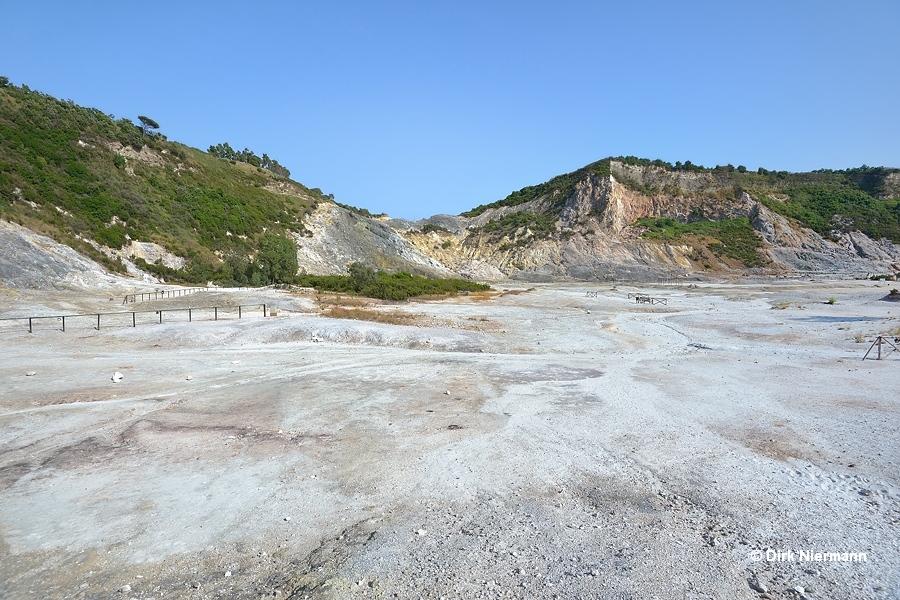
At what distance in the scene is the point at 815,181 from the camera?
397ft

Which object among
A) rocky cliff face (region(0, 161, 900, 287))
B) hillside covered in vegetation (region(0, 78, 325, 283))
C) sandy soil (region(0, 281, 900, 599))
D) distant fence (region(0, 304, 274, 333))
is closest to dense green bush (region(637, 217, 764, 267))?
rocky cliff face (region(0, 161, 900, 287))

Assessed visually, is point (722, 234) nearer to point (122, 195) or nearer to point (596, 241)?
point (596, 241)

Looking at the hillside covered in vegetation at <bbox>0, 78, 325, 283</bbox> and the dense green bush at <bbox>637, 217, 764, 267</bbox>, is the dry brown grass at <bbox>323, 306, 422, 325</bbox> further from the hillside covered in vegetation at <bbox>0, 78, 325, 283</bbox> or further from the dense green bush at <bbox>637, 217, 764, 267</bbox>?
the dense green bush at <bbox>637, 217, 764, 267</bbox>

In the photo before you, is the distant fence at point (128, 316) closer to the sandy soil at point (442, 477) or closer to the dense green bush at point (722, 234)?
the sandy soil at point (442, 477)

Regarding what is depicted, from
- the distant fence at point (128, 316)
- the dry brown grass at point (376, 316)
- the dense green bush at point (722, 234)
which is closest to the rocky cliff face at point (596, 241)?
the dense green bush at point (722, 234)

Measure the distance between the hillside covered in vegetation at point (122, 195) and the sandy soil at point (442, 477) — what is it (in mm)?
30654

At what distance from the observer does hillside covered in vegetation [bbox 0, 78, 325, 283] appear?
4238 centimetres

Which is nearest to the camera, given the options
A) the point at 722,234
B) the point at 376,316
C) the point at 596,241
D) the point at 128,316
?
the point at 128,316

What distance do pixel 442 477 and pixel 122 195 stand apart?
177 ft

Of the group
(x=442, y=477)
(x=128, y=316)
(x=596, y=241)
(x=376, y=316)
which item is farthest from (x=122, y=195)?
(x=596, y=241)

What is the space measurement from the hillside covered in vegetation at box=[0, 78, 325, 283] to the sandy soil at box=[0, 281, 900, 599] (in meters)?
30.7

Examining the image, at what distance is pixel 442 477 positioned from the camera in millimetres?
7684

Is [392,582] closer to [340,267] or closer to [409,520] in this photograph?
[409,520]

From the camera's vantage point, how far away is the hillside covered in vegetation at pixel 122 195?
4238 cm
